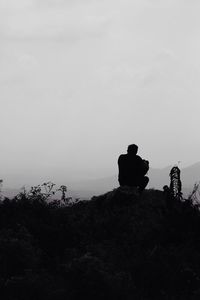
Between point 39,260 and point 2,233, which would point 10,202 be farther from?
point 39,260

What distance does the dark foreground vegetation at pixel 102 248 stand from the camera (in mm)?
13016

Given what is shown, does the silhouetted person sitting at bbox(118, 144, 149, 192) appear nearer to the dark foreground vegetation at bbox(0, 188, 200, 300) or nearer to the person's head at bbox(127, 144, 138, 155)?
the person's head at bbox(127, 144, 138, 155)

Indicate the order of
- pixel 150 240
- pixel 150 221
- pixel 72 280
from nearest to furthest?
1. pixel 72 280
2. pixel 150 240
3. pixel 150 221

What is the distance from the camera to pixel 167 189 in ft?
68.6

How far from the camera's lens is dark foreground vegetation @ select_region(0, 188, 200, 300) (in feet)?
42.7

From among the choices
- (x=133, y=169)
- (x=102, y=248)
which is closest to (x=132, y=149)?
(x=133, y=169)

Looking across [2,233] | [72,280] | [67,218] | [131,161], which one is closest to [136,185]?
[131,161]

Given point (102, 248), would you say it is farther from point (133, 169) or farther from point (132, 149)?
point (132, 149)

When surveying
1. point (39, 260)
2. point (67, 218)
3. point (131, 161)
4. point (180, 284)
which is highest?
point (131, 161)

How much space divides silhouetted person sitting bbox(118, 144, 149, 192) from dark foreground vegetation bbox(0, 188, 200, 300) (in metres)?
0.43

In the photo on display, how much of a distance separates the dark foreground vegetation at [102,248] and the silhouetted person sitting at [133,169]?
429 millimetres

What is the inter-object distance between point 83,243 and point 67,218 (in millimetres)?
2168

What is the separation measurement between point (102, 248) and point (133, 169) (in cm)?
461

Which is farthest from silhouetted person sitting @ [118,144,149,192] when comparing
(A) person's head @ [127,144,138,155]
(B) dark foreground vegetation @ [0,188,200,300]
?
(B) dark foreground vegetation @ [0,188,200,300]
